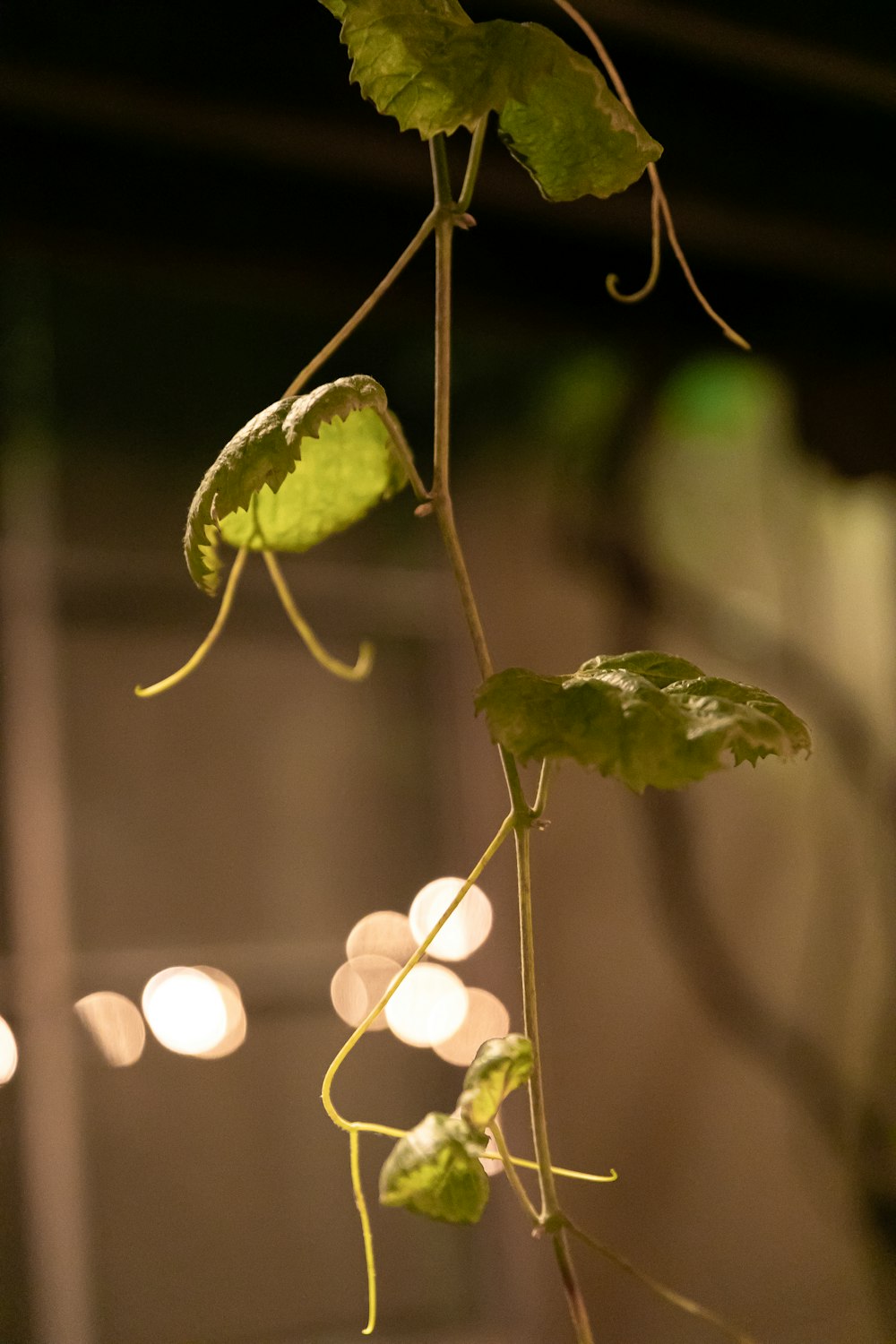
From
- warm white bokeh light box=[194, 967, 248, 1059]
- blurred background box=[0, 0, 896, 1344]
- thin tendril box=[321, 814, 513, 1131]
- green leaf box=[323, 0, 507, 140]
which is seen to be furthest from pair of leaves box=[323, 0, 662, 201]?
warm white bokeh light box=[194, 967, 248, 1059]

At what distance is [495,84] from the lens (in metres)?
0.41

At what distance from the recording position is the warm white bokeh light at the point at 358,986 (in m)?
2.44

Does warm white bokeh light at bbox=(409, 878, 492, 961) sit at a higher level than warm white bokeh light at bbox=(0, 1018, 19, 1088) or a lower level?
higher

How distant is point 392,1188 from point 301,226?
157 cm

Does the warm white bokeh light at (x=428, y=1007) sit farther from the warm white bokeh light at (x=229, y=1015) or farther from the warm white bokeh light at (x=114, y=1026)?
the warm white bokeh light at (x=114, y=1026)

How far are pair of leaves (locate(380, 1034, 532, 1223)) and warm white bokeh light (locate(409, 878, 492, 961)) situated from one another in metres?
2.06

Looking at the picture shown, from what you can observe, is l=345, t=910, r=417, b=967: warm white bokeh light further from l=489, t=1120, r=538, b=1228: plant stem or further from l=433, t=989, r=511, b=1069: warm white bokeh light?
l=489, t=1120, r=538, b=1228: plant stem

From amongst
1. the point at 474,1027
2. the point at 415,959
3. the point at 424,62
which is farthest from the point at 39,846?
the point at 424,62

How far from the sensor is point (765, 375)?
2.72 metres

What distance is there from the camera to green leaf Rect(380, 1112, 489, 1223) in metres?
0.39

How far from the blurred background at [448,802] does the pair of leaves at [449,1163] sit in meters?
1.52

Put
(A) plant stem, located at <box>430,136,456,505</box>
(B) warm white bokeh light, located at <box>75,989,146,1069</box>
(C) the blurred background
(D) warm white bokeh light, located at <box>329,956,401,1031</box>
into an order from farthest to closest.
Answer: (D) warm white bokeh light, located at <box>329,956,401,1031</box> < (B) warm white bokeh light, located at <box>75,989,146,1069</box> < (C) the blurred background < (A) plant stem, located at <box>430,136,456,505</box>

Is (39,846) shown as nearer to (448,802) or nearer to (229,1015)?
(229,1015)

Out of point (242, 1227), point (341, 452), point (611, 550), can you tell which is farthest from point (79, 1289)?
point (341, 452)
